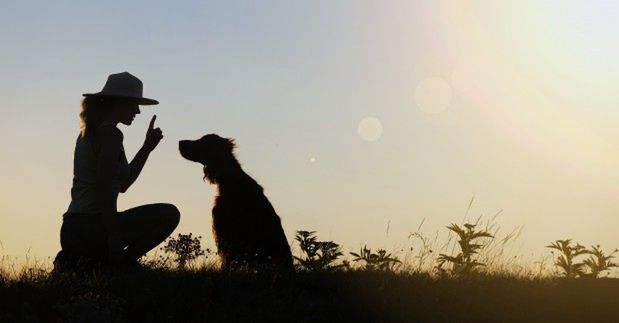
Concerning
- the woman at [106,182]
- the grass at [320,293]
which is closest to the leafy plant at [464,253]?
the grass at [320,293]

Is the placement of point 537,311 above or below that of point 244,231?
below

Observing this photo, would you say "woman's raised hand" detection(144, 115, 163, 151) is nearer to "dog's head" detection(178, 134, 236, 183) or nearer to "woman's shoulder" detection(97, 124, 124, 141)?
"woman's shoulder" detection(97, 124, 124, 141)

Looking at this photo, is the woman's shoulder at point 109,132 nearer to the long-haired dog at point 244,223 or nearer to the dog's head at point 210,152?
the long-haired dog at point 244,223

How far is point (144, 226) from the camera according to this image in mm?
7242

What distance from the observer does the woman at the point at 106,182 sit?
22.0ft

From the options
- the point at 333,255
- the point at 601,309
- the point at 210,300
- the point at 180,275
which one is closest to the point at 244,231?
the point at 333,255

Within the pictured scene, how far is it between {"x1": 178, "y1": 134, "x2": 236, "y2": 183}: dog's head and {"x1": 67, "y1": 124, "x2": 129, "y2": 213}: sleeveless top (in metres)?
3.37

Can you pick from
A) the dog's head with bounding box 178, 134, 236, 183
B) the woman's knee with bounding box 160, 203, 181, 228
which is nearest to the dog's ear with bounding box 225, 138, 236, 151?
the dog's head with bounding box 178, 134, 236, 183

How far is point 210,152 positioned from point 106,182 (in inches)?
157

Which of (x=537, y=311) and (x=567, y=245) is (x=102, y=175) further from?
(x=567, y=245)

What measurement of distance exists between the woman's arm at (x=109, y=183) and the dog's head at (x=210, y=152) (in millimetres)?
3519

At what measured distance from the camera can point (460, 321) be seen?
20.6ft

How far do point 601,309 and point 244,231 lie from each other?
4288mm

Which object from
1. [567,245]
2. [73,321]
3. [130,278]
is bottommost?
[73,321]
